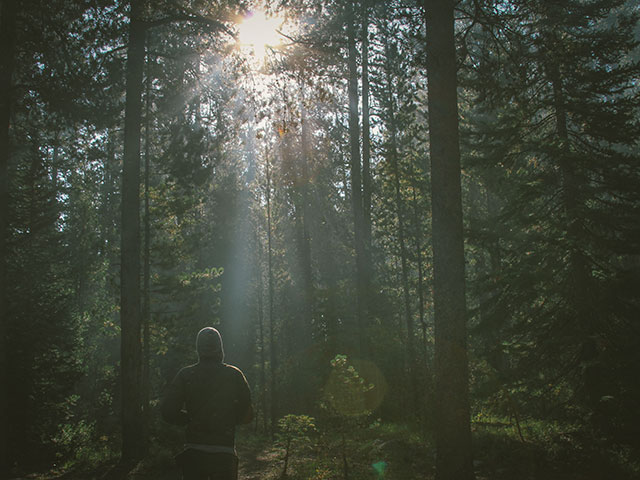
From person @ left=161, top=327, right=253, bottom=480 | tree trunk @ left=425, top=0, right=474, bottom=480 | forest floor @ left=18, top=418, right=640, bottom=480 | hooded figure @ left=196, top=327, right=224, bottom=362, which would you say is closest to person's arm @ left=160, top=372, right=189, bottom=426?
person @ left=161, top=327, right=253, bottom=480

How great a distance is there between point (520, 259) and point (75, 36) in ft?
38.8

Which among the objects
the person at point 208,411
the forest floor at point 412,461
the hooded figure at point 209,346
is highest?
the hooded figure at point 209,346

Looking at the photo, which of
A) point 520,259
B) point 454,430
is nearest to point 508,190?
point 520,259

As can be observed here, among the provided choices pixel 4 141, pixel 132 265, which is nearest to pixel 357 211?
pixel 132 265

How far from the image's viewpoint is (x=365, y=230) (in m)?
20.9

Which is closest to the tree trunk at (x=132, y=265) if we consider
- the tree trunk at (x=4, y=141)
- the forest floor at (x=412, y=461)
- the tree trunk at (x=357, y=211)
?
the forest floor at (x=412, y=461)

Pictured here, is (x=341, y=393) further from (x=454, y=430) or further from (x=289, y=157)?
(x=289, y=157)

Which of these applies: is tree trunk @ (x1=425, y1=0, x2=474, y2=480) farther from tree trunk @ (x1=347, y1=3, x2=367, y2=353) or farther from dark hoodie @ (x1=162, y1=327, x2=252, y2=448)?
tree trunk @ (x1=347, y1=3, x2=367, y2=353)

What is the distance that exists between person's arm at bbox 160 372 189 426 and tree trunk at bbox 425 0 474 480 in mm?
3434

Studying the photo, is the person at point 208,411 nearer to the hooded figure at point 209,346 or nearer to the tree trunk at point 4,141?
the hooded figure at point 209,346

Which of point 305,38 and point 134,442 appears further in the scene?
point 134,442

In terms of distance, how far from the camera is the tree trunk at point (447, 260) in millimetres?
6293

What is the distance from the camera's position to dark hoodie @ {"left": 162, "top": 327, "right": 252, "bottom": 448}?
4.55 m

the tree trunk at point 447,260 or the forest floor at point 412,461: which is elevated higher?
the tree trunk at point 447,260
